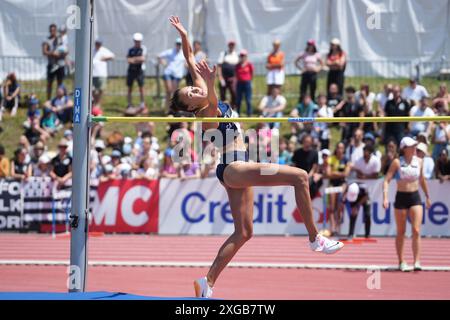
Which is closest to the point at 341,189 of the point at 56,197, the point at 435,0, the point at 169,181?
the point at 169,181

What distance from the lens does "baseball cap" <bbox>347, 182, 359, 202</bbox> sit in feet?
51.2

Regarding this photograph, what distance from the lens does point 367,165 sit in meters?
16.2

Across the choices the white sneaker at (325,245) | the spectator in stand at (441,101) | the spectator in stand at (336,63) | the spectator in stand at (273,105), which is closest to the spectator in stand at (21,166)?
the spectator in stand at (273,105)

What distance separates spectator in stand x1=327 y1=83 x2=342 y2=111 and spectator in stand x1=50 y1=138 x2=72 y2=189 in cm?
508

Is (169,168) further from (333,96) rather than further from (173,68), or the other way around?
(333,96)

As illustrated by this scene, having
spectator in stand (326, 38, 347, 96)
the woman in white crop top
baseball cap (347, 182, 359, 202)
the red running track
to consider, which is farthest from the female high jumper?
spectator in stand (326, 38, 347, 96)

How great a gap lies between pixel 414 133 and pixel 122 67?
746cm

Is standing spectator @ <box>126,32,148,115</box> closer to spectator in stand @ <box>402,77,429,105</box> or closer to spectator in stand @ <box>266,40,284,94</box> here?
spectator in stand @ <box>266,40,284,94</box>

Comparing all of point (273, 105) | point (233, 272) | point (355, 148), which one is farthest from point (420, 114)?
point (233, 272)

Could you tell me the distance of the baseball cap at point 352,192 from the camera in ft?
51.2

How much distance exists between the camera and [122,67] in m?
21.7

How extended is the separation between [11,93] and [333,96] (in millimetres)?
7086

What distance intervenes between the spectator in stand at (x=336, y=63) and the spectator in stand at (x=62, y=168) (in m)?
5.54

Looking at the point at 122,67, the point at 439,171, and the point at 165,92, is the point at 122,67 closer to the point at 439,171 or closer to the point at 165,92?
the point at 165,92
